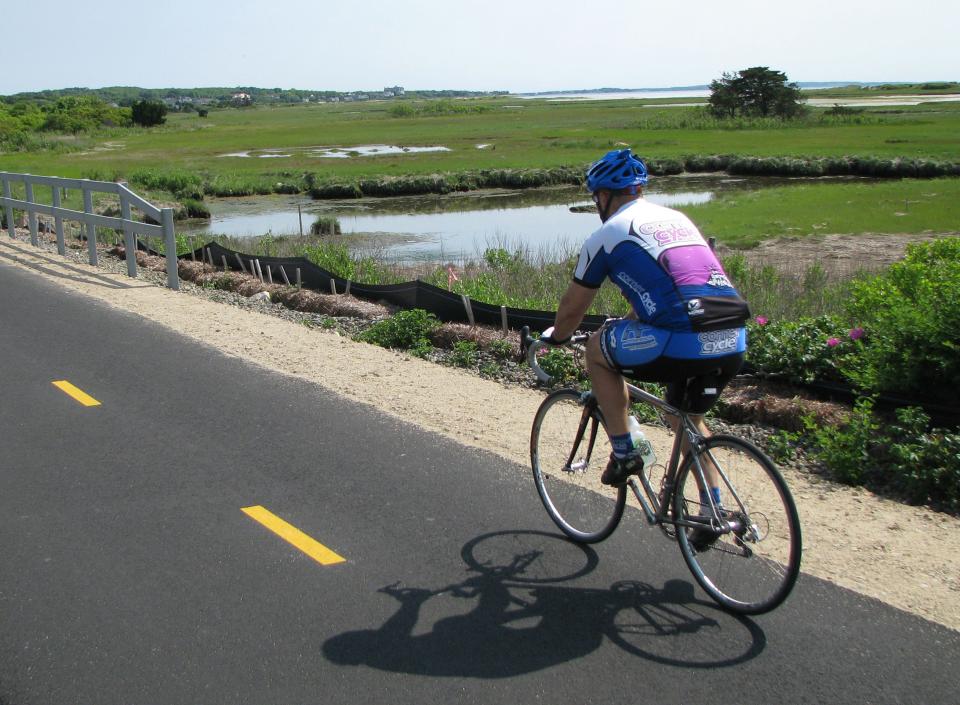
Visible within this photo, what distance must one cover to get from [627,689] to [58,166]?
5636 cm

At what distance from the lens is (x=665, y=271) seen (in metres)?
4.14

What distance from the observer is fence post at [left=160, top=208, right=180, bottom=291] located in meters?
13.4

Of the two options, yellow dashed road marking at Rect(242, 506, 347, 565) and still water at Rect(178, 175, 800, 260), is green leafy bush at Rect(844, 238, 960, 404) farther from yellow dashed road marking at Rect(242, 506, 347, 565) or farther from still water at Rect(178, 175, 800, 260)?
still water at Rect(178, 175, 800, 260)

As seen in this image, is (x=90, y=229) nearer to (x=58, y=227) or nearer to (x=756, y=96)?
(x=58, y=227)

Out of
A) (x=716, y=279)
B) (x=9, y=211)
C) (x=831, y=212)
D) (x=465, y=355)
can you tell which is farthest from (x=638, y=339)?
(x=831, y=212)

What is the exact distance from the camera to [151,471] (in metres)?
6.27

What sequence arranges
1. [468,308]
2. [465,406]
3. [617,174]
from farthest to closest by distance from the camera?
[468,308] → [465,406] → [617,174]

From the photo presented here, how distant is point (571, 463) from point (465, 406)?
259 cm

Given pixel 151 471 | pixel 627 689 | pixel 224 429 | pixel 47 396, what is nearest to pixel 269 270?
pixel 47 396

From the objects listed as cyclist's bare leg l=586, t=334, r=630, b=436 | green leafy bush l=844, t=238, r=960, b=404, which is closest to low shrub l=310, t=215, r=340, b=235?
green leafy bush l=844, t=238, r=960, b=404

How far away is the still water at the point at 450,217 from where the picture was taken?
1090 inches

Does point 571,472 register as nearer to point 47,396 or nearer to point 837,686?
point 837,686

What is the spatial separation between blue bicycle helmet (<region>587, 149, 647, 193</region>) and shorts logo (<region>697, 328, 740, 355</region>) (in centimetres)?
82

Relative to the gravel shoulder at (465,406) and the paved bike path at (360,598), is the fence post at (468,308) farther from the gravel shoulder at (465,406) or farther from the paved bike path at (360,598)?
the paved bike path at (360,598)
